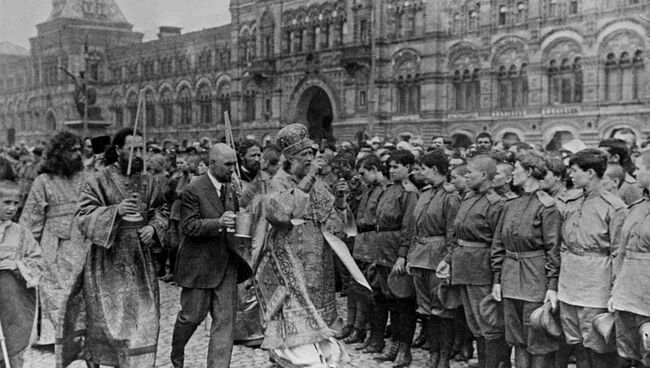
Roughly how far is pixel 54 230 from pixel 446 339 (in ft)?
13.8

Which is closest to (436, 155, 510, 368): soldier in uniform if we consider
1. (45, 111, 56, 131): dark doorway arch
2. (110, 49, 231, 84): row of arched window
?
(110, 49, 231, 84): row of arched window

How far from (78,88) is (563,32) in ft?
56.1

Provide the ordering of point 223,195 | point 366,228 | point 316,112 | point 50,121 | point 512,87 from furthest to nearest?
point 50,121 → point 316,112 → point 512,87 → point 366,228 → point 223,195

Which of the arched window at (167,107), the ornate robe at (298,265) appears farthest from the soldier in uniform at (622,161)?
the arched window at (167,107)

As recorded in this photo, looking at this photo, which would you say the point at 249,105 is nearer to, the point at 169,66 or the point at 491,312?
the point at 169,66

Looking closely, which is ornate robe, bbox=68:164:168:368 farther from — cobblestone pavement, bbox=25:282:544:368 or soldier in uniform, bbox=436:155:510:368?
soldier in uniform, bbox=436:155:510:368

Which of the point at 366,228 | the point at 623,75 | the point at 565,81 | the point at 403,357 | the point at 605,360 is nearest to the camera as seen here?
the point at 605,360

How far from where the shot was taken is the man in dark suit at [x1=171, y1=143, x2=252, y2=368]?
21.7 ft

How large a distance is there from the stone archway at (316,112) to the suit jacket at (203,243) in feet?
96.6

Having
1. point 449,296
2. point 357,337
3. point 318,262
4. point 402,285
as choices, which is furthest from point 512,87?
point 318,262

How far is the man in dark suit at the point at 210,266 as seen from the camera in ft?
21.7

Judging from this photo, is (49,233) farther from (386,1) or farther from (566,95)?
(386,1)

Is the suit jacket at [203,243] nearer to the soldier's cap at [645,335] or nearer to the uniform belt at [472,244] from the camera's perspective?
the uniform belt at [472,244]

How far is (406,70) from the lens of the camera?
31375 millimetres
